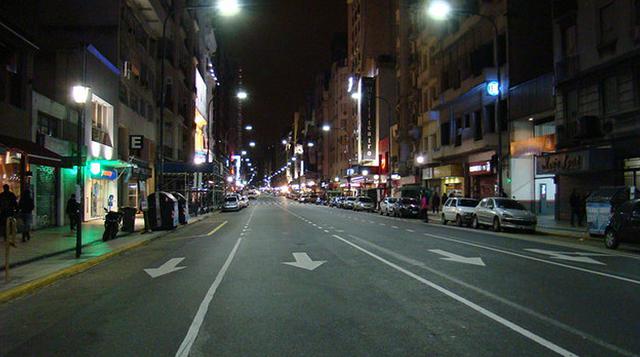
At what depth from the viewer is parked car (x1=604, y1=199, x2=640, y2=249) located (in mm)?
16703

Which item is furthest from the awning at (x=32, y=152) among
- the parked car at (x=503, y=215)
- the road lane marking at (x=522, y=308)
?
the parked car at (x=503, y=215)

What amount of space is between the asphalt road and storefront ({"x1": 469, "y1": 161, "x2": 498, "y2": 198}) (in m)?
24.9

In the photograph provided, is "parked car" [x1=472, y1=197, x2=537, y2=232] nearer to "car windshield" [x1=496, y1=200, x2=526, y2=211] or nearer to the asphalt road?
"car windshield" [x1=496, y1=200, x2=526, y2=211]

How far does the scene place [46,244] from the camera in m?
18.5

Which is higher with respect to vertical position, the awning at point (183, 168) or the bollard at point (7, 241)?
the awning at point (183, 168)

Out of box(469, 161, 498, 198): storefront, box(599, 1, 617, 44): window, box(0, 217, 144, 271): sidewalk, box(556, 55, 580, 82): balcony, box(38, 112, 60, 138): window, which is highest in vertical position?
box(599, 1, 617, 44): window

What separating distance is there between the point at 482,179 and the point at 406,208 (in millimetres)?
6048

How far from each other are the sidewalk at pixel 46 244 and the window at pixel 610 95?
22.7 meters

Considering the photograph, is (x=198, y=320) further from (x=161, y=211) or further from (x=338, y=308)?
(x=161, y=211)

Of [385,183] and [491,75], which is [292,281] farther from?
[385,183]

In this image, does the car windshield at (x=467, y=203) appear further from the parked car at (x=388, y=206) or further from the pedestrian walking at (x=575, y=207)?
the parked car at (x=388, y=206)

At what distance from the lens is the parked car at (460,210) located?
30.9 m

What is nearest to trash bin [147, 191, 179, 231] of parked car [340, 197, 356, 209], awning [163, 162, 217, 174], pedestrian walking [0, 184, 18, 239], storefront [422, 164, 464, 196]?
pedestrian walking [0, 184, 18, 239]

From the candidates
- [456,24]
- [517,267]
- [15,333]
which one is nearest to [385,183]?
[456,24]
